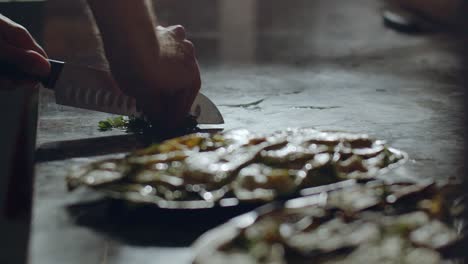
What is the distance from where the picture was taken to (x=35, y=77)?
1.32 m

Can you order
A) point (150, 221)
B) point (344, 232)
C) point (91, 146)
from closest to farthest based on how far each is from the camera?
point (344, 232)
point (150, 221)
point (91, 146)

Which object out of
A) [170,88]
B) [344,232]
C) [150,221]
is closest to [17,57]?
[170,88]

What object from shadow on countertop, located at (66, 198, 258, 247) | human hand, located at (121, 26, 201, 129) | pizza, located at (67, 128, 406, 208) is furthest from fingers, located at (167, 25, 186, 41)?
shadow on countertop, located at (66, 198, 258, 247)

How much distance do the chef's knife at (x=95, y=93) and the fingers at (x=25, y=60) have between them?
34mm

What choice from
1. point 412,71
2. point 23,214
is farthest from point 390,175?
point 412,71

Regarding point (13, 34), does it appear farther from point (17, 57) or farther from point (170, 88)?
point (170, 88)

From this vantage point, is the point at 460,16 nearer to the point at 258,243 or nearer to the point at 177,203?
the point at 258,243

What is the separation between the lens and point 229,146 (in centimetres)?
101

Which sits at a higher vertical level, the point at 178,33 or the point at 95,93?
the point at 178,33

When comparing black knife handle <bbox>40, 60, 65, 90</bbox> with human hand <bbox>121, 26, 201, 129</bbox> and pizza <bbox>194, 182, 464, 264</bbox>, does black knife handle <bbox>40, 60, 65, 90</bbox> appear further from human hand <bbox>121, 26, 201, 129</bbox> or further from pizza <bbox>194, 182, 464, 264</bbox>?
pizza <bbox>194, 182, 464, 264</bbox>

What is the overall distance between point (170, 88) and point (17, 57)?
26 cm

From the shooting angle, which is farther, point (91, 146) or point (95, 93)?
point (95, 93)

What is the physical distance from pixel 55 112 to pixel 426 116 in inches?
27.5

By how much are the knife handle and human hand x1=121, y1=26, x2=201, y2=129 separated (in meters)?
0.14
